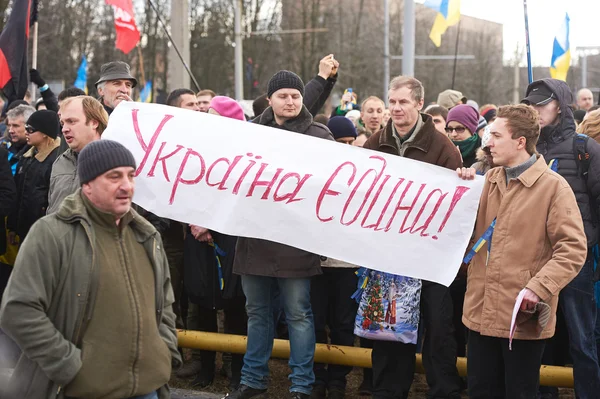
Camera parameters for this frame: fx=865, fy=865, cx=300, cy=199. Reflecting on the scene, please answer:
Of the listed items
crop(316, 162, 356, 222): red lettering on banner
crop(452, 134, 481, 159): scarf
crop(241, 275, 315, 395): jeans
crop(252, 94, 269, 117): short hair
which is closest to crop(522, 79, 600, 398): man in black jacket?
crop(316, 162, 356, 222): red lettering on banner

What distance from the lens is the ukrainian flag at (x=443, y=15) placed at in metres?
10.0

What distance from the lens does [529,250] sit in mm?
4523

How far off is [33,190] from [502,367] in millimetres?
3987

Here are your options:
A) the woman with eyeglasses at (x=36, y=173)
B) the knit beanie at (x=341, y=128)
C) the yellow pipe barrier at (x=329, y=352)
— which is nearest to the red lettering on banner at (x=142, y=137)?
the yellow pipe barrier at (x=329, y=352)

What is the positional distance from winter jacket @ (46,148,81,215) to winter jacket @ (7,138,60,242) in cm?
A: 183

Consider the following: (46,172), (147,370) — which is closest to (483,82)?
(46,172)

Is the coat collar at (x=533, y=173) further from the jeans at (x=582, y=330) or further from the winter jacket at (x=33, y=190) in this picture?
the winter jacket at (x=33, y=190)

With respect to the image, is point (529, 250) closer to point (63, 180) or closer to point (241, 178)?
point (241, 178)

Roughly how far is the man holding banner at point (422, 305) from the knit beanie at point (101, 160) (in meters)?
2.23

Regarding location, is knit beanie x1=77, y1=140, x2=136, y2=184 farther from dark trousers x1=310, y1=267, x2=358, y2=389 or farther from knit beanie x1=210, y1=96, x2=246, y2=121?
knit beanie x1=210, y1=96, x2=246, y2=121

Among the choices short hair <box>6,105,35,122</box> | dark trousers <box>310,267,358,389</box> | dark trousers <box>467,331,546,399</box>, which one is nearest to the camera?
dark trousers <box>467,331,546,399</box>

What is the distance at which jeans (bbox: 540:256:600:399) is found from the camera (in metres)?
5.05

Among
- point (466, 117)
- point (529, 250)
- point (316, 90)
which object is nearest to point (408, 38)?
point (466, 117)

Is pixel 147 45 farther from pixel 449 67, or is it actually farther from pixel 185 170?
pixel 185 170
